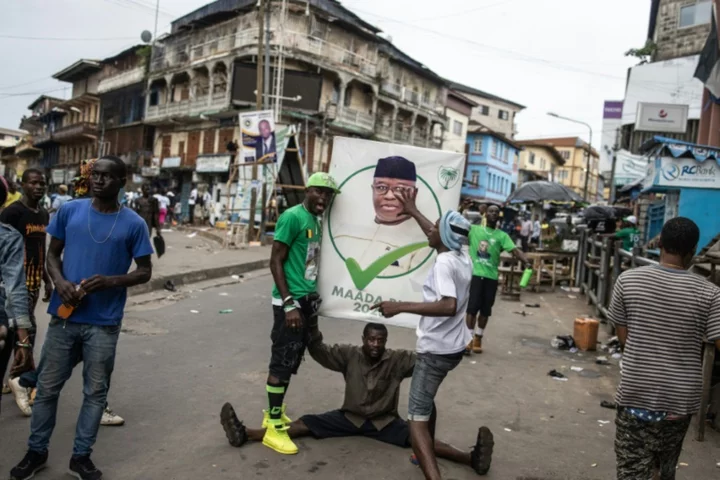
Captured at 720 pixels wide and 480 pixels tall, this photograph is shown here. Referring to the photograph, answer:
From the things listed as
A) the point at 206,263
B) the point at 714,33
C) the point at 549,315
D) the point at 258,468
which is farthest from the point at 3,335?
the point at 714,33

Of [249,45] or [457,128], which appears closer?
[249,45]

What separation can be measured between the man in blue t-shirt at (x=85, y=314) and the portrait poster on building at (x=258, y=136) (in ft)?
50.8

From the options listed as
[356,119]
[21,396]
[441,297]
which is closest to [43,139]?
[356,119]

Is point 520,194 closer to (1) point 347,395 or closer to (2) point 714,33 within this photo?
(2) point 714,33

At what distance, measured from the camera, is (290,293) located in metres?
4.03

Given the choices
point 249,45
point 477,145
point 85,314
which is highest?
point 249,45

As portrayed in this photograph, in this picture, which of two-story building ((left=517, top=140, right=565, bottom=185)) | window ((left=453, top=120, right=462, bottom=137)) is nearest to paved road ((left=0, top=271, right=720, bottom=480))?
window ((left=453, top=120, right=462, bottom=137))

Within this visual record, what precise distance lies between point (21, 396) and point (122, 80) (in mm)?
49621

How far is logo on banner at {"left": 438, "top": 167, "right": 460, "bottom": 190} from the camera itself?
164 inches

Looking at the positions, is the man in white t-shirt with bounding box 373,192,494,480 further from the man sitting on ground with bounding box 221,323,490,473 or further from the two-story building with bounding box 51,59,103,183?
the two-story building with bounding box 51,59,103,183

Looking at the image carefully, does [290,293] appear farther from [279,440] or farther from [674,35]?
[674,35]

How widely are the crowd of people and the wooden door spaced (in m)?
36.7

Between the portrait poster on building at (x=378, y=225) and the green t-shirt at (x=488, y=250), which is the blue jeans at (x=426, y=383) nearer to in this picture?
the portrait poster on building at (x=378, y=225)

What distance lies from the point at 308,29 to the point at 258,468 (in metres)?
36.1
